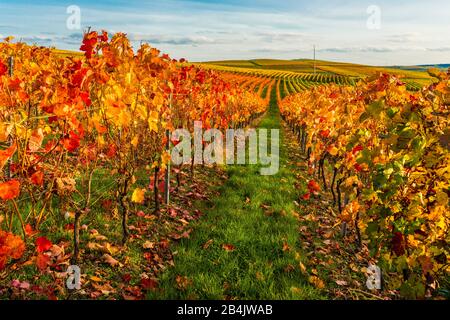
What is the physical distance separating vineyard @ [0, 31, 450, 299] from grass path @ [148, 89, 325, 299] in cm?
2

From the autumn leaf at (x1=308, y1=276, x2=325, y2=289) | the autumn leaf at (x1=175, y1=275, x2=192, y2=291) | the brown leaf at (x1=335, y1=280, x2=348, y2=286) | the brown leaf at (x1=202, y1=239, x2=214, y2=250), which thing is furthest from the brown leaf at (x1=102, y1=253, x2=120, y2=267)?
the brown leaf at (x1=335, y1=280, x2=348, y2=286)

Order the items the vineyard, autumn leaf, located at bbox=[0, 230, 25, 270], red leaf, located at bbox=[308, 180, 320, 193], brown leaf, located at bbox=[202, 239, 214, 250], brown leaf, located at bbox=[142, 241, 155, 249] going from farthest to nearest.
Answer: red leaf, located at bbox=[308, 180, 320, 193], brown leaf, located at bbox=[202, 239, 214, 250], brown leaf, located at bbox=[142, 241, 155, 249], the vineyard, autumn leaf, located at bbox=[0, 230, 25, 270]

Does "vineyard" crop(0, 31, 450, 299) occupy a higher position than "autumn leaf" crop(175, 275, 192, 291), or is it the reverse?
"vineyard" crop(0, 31, 450, 299)

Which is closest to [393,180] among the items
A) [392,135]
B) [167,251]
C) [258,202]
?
[392,135]

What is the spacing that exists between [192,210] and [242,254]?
168cm

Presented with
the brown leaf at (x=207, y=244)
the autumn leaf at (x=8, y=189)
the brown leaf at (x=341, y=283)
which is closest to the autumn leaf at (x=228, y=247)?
the brown leaf at (x=207, y=244)

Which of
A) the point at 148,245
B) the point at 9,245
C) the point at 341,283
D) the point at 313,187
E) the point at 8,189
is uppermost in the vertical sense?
the point at 8,189

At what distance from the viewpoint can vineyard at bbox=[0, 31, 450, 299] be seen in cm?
278

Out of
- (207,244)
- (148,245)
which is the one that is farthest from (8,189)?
(207,244)

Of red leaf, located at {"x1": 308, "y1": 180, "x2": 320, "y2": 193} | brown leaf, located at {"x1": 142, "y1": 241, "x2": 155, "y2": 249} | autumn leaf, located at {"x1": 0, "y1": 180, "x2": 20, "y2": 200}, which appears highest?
autumn leaf, located at {"x1": 0, "y1": 180, "x2": 20, "y2": 200}

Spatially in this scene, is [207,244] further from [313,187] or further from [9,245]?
[313,187]

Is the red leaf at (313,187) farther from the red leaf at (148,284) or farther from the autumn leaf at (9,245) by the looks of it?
the autumn leaf at (9,245)

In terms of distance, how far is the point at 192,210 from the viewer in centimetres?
595

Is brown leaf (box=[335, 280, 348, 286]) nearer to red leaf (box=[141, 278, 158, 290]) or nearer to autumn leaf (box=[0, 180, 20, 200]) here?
red leaf (box=[141, 278, 158, 290])
